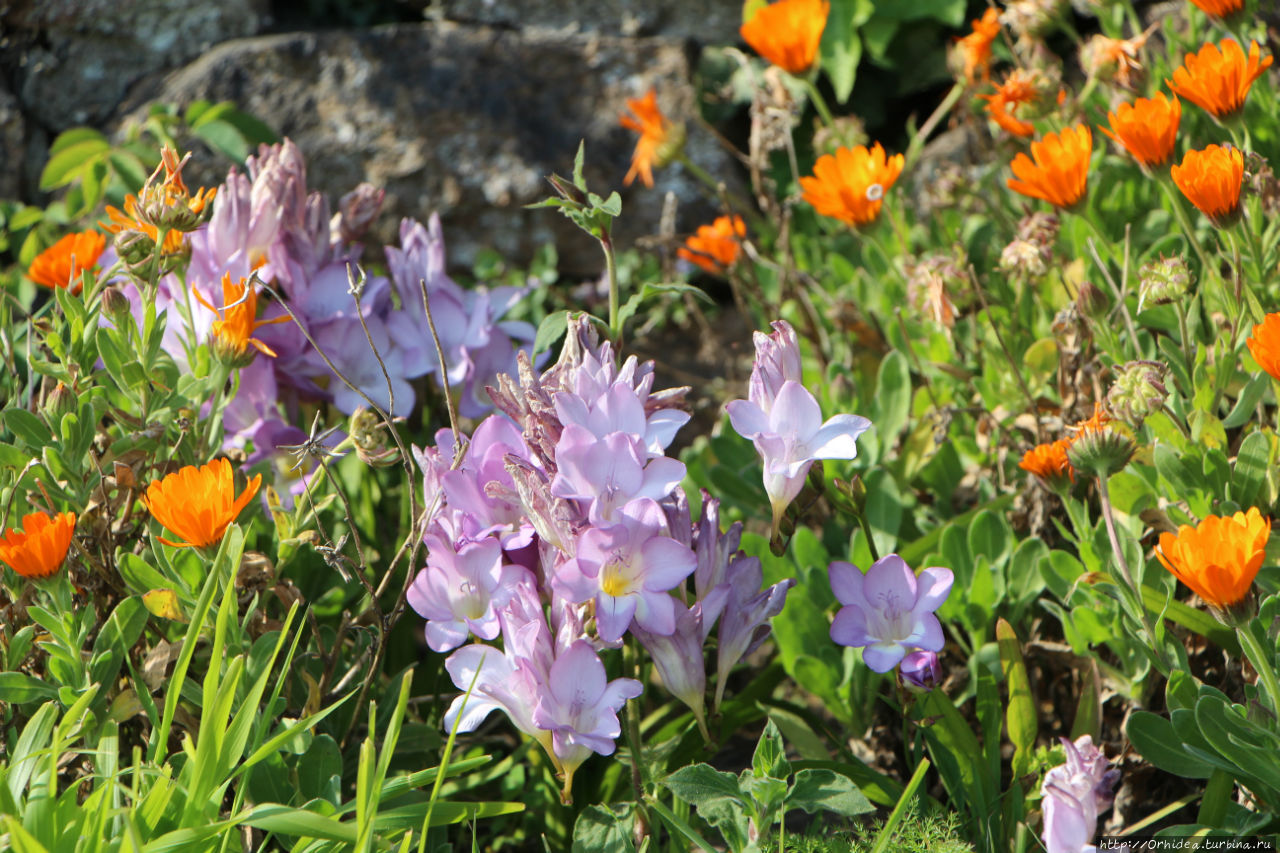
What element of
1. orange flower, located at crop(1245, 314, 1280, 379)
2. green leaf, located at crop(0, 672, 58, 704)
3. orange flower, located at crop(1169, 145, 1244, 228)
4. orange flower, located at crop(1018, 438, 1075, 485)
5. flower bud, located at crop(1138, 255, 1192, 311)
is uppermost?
orange flower, located at crop(1169, 145, 1244, 228)

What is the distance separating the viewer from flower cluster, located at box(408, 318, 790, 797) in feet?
3.78

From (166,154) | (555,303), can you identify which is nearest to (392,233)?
(555,303)

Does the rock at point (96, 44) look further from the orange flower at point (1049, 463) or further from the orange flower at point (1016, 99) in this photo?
the orange flower at point (1049, 463)

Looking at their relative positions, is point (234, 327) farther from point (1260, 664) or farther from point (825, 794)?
point (1260, 664)

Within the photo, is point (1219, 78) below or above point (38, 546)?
above

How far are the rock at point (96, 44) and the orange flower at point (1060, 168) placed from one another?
253cm

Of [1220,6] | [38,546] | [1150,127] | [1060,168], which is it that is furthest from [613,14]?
[38,546]

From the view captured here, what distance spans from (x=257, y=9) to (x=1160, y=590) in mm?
2961

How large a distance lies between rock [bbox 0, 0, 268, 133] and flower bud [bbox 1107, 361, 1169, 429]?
2.82 m

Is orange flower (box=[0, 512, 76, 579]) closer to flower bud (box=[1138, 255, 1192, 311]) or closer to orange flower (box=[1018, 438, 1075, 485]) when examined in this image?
orange flower (box=[1018, 438, 1075, 485])

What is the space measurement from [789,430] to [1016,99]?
1123 mm

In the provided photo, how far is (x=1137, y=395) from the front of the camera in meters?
1.37

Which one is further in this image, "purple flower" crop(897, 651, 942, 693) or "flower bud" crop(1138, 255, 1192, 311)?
"flower bud" crop(1138, 255, 1192, 311)

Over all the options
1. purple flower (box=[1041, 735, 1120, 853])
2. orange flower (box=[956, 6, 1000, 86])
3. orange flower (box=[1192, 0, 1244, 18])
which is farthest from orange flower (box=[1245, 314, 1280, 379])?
orange flower (box=[956, 6, 1000, 86])
